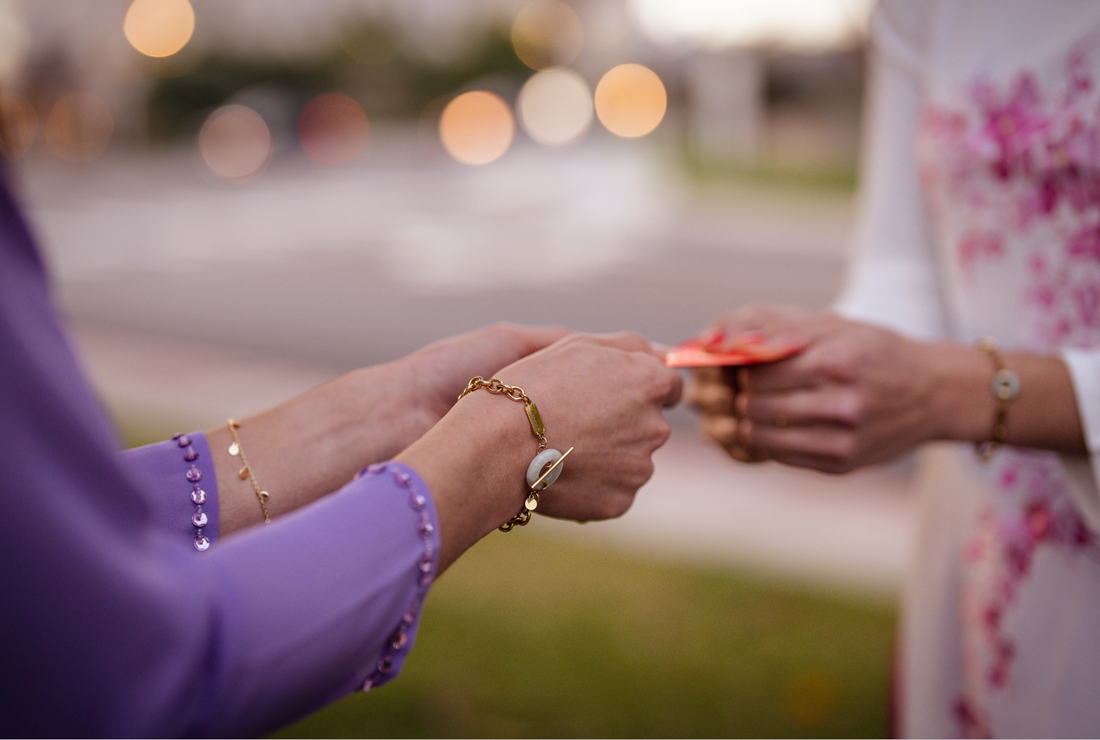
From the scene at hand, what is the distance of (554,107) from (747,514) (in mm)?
26299

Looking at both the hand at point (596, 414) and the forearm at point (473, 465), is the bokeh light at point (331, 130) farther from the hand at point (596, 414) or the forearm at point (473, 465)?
the forearm at point (473, 465)

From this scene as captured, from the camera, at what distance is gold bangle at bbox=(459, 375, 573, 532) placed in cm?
109

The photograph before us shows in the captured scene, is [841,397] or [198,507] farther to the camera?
[841,397]

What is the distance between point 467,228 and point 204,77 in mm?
14177

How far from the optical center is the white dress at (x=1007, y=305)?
139cm

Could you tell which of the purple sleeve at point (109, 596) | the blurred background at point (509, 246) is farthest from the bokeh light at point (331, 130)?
the purple sleeve at point (109, 596)

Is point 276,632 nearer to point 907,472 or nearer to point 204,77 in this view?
point 907,472

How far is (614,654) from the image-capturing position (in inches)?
115

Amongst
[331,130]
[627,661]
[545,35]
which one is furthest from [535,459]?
[545,35]

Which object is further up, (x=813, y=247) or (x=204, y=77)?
(x=204, y=77)

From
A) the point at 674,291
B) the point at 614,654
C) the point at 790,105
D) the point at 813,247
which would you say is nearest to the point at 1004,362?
the point at 614,654

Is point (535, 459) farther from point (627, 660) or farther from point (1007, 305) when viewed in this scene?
point (627, 660)

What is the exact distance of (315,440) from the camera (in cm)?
137

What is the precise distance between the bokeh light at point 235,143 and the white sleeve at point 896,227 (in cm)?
1906
